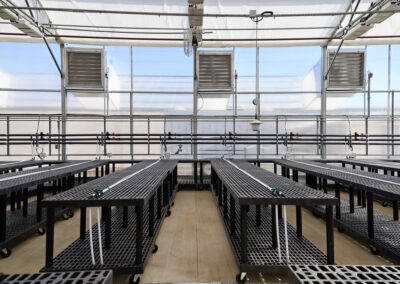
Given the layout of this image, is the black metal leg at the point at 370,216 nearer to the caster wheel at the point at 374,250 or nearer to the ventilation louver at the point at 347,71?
the caster wheel at the point at 374,250

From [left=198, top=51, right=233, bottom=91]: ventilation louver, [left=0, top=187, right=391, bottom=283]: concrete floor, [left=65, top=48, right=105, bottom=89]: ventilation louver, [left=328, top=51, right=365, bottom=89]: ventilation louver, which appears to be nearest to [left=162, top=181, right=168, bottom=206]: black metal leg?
[left=0, top=187, right=391, bottom=283]: concrete floor

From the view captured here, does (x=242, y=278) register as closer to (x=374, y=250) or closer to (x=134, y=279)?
(x=134, y=279)

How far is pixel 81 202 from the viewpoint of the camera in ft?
3.92

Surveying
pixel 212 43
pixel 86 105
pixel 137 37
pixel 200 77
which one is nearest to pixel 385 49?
pixel 212 43

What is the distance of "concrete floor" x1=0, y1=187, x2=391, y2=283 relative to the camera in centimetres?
→ 141

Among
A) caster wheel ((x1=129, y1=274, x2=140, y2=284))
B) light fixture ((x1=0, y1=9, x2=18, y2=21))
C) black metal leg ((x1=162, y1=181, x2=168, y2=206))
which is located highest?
light fixture ((x1=0, y1=9, x2=18, y2=21))

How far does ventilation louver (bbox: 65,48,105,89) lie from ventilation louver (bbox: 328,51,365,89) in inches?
192

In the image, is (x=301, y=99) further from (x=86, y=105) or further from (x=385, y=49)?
(x=86, y=105)

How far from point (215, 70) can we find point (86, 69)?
2.73 meters

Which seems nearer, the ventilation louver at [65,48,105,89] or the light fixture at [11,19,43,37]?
the light fixture at [11,19,43,37]

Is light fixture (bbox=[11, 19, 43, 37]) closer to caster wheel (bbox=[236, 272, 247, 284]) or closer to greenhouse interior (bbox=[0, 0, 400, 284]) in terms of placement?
greenhouse interior (bbox=[0, 0, 400, 284])

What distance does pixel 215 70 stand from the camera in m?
4.63

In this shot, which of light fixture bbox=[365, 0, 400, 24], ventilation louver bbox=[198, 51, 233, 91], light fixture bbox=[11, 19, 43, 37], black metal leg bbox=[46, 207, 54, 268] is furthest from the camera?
ventilation louver bbox=[198, 51, 233, 91]

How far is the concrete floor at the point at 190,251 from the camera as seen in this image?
1.41 m
